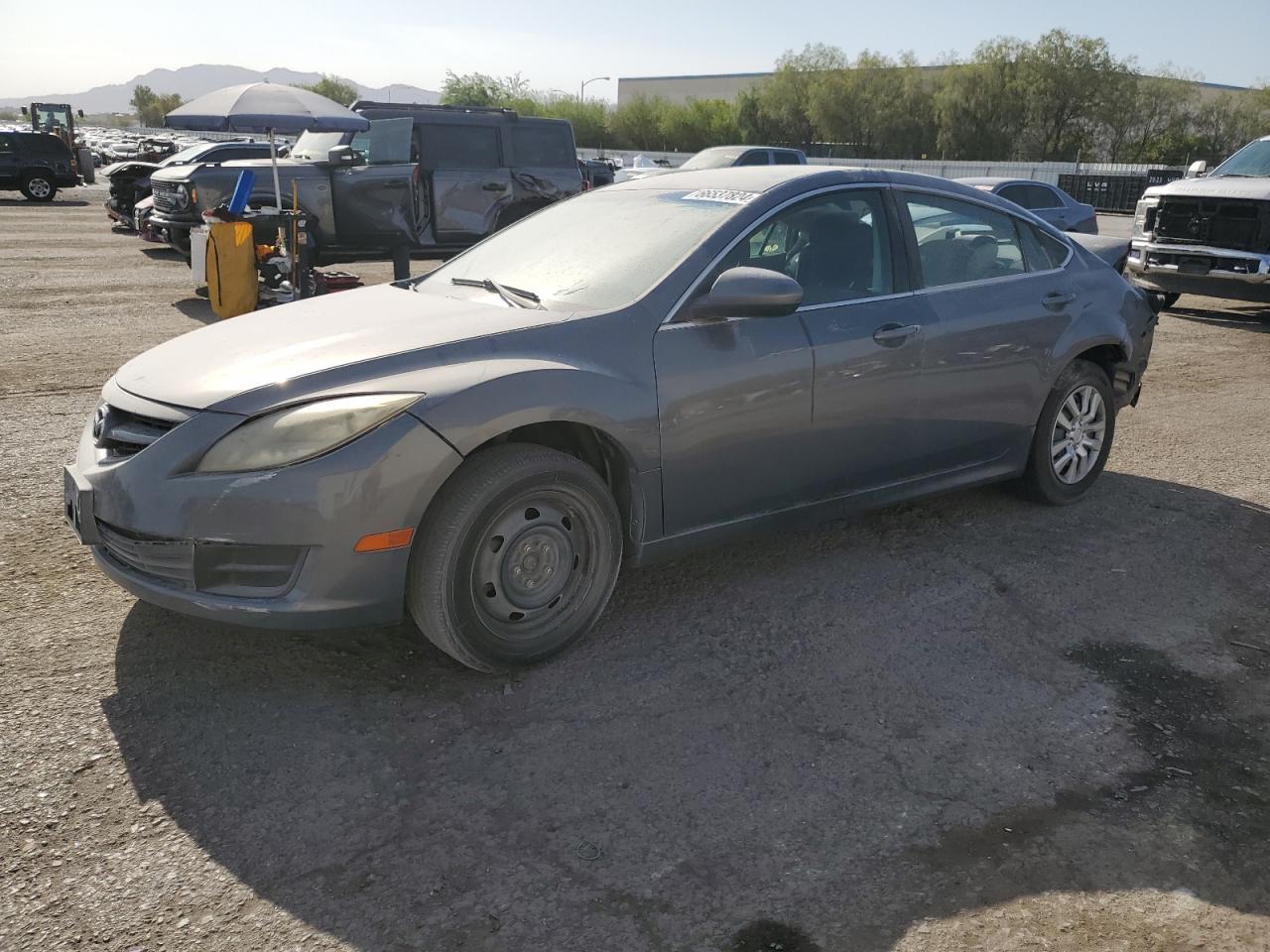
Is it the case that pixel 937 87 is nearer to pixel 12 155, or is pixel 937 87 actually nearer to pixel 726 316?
pixel 12 155

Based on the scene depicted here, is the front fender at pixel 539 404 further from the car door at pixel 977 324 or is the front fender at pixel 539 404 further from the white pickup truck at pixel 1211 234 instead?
the white pickup truck at pixel 1211 234

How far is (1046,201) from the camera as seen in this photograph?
14.8 m

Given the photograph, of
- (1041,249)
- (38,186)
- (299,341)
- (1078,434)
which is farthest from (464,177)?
(38,186)

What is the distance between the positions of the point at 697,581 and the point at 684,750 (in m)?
1.32

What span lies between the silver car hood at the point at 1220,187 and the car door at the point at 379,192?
29.4 ft

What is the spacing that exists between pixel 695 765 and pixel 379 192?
10550mm

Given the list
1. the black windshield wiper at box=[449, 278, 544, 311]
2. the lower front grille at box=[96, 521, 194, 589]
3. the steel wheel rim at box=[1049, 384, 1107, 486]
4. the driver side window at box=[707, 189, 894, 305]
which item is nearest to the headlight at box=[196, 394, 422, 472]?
the lower front grille at box=[96, 521, 194, 589]

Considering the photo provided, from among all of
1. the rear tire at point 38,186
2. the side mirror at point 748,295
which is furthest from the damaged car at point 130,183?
the side mirror at point 748,295

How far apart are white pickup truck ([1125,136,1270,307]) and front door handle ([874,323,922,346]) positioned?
8876 mm

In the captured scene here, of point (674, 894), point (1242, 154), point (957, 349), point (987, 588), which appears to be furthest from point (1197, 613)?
point (1242, 154)

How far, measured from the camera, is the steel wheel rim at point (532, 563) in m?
3.38

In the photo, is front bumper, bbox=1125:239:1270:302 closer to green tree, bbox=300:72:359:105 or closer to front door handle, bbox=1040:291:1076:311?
front door handle, bbox=1040:291:1076:311

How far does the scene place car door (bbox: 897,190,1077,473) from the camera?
456 cm

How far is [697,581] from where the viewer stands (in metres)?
4.38
